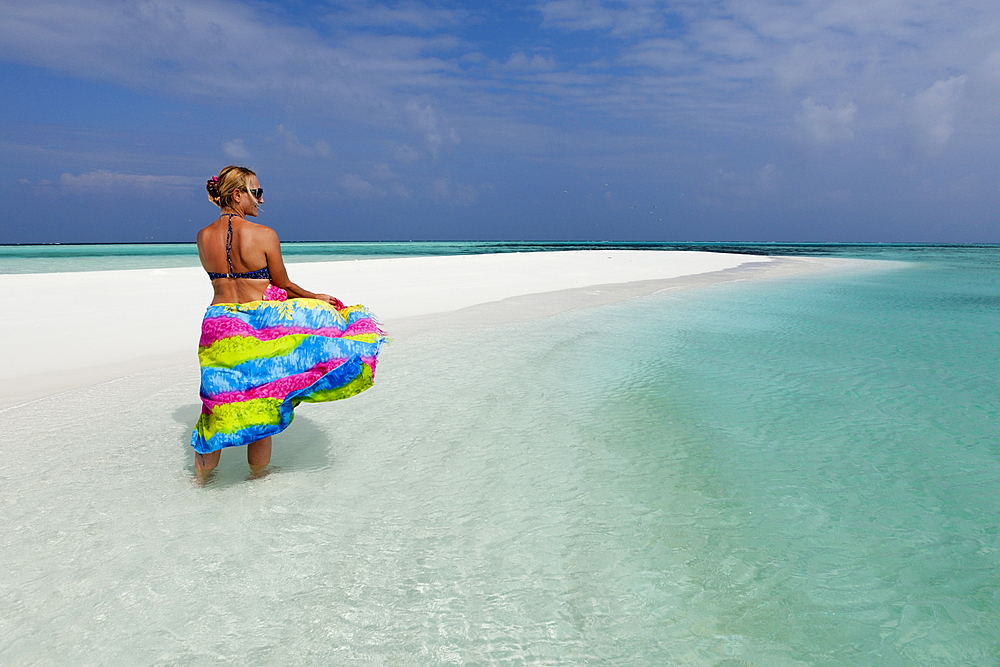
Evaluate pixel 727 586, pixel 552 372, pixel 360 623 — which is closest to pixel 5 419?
pixel 360 623

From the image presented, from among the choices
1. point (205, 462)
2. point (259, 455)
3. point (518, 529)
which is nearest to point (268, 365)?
point (259, 455)

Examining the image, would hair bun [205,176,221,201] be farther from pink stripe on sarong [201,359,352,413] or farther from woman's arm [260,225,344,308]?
pink stripe on sarong [201,359,352,413]

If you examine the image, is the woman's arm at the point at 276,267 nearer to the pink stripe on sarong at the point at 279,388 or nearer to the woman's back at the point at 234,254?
the woman's back at the point at 234,254

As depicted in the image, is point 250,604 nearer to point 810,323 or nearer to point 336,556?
point 336,556

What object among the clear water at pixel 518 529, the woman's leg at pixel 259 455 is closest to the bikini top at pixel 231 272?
the woman's leg at pixel 259 455

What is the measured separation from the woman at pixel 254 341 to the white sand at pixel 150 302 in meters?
3.41

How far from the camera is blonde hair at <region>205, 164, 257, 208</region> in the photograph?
354 cm

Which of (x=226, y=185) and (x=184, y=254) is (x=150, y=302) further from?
(x=184, y=254)

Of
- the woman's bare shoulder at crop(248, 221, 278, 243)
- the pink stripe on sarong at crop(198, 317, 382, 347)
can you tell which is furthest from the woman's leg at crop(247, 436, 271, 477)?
the woman's bare shoulder at crop(248, 221, 278, 243)

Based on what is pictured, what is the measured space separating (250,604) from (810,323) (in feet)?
39.0

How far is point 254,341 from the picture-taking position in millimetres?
3535

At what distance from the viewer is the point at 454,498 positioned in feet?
12.2

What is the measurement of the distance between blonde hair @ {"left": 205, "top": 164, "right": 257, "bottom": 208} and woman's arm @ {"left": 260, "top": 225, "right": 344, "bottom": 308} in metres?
0.28

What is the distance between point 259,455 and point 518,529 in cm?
189
